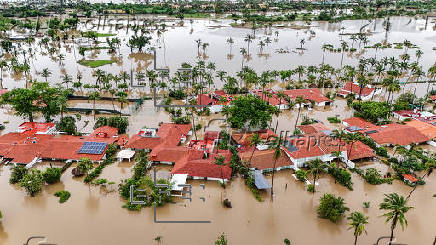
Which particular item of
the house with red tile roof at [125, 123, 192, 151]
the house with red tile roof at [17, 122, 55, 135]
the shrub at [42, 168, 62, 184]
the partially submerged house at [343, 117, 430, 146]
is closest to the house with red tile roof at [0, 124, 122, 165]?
the house with red tile roof at [17, 122, 55, 135]

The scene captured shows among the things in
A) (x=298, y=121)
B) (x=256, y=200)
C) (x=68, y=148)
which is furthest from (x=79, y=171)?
(x=298, y=121)

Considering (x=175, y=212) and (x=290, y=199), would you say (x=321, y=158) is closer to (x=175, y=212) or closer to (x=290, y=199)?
(x=290, y=199)

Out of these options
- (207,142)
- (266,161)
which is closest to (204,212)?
(266,161)

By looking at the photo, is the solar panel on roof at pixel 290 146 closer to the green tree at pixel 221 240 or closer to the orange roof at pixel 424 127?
the green tree at pixel 221 240

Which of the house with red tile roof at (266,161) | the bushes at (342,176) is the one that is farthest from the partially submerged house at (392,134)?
the house with red tile roof at (266,161)

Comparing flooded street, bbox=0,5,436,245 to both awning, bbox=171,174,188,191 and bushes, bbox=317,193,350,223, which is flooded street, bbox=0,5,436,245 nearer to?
bushes, bbox=317,193,350,223
